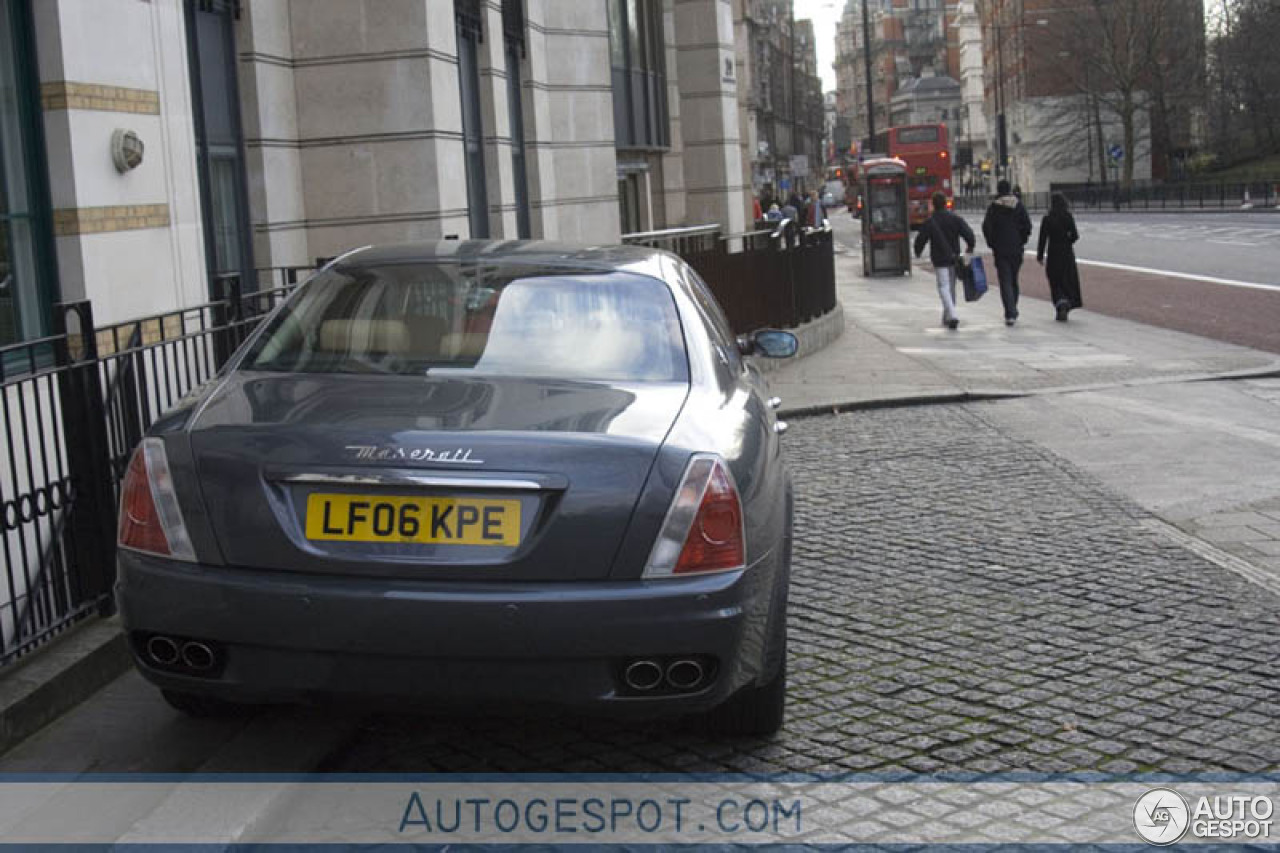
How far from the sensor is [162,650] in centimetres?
419

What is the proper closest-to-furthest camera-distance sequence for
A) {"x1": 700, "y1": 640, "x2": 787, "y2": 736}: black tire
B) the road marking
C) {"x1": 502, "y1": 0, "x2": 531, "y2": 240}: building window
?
{"x1": 700, "y1": 640, "x2": 787, "y2": 736}: black tire → {"x1": 502, "y1": 0, "x2": 531, "y2": 240}: building window → the road marking

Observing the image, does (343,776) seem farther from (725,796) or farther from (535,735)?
(725,796)

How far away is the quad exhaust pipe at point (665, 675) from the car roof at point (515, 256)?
66.2 inches

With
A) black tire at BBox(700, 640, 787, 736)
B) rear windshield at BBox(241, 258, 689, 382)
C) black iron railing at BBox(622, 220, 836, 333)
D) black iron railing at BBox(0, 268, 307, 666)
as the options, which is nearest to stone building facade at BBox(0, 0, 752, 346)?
black iron railing at BBox(622, 220, 836, 333)

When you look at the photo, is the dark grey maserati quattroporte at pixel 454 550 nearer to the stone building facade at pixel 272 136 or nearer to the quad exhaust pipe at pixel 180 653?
the quad exhaust pipe at pixel 180 653

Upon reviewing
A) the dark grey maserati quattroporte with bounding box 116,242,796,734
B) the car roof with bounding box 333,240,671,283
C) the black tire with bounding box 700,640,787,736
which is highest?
the car roof with bounding box 333,240,671,283

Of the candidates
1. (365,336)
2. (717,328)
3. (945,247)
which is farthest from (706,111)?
(365,336)

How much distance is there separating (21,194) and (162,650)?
5.52 meters

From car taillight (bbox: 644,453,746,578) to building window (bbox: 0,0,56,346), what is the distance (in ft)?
18.7

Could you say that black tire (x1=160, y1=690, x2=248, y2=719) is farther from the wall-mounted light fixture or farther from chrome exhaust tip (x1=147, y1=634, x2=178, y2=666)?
the wall-mounted light fixture

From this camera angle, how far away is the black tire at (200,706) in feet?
15.4

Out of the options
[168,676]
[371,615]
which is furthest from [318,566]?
[168,676]

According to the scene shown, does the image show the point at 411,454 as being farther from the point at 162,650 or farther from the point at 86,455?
the point at 86,455

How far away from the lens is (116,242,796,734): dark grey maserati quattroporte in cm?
396
